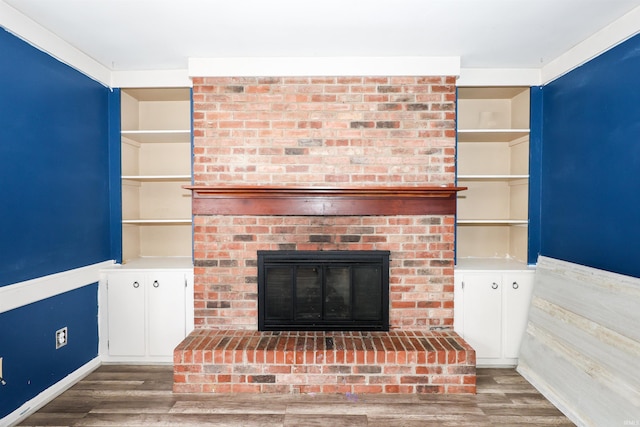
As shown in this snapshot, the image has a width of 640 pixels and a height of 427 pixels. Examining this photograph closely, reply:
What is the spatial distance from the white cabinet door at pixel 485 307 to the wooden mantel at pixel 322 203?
1.98ft

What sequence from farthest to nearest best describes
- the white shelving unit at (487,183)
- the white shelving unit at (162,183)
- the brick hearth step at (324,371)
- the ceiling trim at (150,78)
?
the white shelving unit at (162,183), the white shelving unit at (487,183), the ceiling trim at (150,78), the brick hearth step at (324,371)

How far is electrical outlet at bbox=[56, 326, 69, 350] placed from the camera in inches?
97.1

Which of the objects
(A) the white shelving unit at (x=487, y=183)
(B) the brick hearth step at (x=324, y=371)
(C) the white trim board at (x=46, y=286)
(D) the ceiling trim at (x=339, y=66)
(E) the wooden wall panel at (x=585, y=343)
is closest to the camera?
(E) the wooden wall panel at (x=585, y=343)

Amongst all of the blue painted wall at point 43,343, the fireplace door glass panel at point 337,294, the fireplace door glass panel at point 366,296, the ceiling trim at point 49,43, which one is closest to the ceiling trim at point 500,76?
the fireplace door glass panel at point 366,296

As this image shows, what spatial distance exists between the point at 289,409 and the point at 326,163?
1.75 m

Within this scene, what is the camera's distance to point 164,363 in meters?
2.92

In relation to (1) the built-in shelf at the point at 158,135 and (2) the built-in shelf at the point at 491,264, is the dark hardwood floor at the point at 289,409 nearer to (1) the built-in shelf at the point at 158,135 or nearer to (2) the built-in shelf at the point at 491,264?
(2) the built-in shelf at the point at 491,264

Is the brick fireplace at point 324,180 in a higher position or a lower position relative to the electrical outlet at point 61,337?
higher

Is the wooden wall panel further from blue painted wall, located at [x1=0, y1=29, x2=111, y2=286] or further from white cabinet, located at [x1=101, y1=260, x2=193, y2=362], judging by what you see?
blue painted wall, located at [x1=0, y1=29, x2=111, y2=286]

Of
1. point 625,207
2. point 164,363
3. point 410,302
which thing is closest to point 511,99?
point 625,207

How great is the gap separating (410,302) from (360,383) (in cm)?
74

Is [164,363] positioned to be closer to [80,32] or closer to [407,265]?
[407,265]

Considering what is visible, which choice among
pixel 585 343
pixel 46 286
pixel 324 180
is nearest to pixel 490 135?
pixel 324 180

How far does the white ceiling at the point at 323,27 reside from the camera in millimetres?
2076
